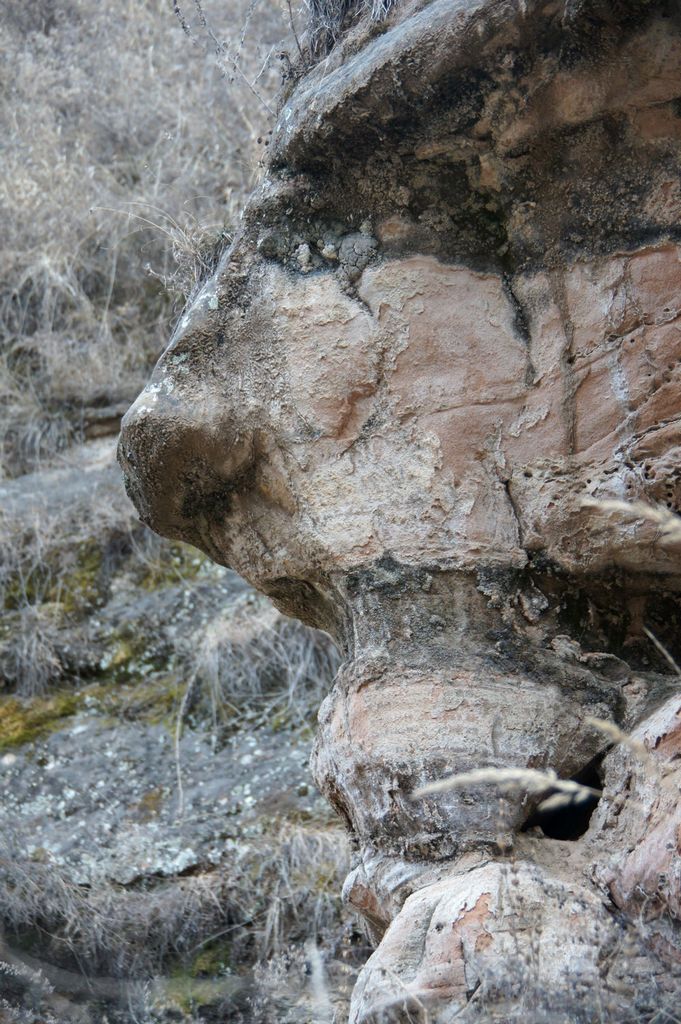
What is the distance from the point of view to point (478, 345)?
99.0 inches

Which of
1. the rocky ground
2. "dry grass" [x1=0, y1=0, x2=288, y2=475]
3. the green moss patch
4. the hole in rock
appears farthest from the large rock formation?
"dry grass" [x1=0, y1=0, x2=288, y2=475]

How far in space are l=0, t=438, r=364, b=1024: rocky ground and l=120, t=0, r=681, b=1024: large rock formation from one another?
3.41 feet

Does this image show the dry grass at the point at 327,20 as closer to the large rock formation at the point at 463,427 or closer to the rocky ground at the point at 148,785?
the large rock formation at the point at 463,427

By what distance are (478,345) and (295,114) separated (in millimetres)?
655

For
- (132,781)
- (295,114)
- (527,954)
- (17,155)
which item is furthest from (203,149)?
(527,954)

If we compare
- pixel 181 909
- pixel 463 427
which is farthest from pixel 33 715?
pixel 463 427

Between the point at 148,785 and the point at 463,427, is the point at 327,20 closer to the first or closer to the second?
the point at 463,427

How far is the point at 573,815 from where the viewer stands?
93.4 inches

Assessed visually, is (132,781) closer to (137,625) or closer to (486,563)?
(137,625)

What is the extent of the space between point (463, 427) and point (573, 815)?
0.85m

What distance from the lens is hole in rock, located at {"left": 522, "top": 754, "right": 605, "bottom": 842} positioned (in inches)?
92.0

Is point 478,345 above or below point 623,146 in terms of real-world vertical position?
below

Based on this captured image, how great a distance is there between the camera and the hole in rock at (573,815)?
2.34 m

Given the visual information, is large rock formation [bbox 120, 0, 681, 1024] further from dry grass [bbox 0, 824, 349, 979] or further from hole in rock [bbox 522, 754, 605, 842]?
dry grass [bbox 0, 824, 349, 979]
